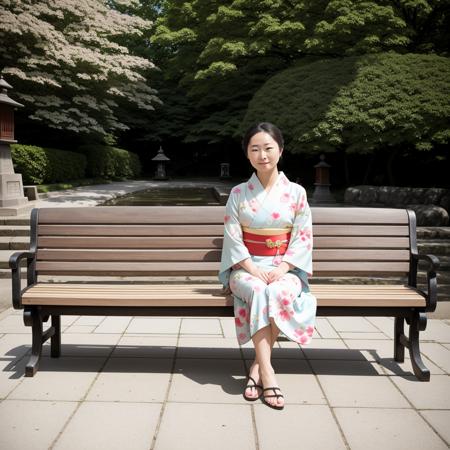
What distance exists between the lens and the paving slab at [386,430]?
91.7 inches

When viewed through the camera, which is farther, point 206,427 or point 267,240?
point 267,240

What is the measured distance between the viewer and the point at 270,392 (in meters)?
2.74

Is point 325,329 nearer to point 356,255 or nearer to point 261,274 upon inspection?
point 356,255

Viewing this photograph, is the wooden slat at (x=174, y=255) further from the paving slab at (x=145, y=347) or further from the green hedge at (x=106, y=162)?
the green hedge at (x=106, y=162)

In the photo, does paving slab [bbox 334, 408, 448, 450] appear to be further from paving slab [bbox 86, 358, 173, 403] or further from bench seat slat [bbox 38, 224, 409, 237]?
bench seat slat [bbox 38, 224, 409, 237]

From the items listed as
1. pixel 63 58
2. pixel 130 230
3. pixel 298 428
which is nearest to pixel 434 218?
pixel 130 230

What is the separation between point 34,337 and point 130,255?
0.84 meters

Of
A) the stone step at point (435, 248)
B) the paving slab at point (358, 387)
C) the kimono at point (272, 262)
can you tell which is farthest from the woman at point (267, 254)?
the stone step at point (435, 248)

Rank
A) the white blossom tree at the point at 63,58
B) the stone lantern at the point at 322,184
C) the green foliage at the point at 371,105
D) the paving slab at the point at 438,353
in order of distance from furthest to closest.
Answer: the white blossom tree at the point at 63,58, the stone lantern at the point at 322,184, the green foliage at the point at 371,105, the paving slab at the point at 438,353

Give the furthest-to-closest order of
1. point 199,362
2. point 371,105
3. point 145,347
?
point 371,105 → point 145,347 → point 199,362

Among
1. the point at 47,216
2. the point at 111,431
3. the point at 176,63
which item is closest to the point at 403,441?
the point at 111,431

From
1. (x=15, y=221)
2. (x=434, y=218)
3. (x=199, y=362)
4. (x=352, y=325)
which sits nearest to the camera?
(x=199, y=362)

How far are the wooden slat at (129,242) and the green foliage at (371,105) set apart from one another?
861 centimetres

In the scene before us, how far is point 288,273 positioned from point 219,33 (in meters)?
16.1
